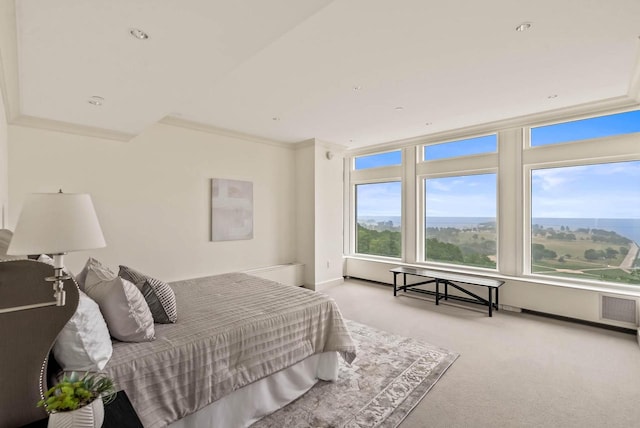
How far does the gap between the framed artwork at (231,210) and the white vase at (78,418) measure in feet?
12.4

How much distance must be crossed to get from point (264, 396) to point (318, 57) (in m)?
2.68

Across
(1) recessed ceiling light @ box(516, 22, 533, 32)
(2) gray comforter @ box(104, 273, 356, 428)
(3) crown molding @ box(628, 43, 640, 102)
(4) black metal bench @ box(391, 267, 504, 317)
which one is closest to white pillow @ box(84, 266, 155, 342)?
(2) gray comforter @ box(104, 273, 356, 428)

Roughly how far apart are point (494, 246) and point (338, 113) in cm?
323

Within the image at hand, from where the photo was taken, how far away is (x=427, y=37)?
7.45ft

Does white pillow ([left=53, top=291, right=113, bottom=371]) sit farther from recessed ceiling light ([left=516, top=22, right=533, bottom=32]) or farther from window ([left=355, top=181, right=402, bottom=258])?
window ([left=355, top=181, right=402, bottom=258])

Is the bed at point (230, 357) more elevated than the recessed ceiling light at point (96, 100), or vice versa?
the recessed ceiling light at point (96, 100)

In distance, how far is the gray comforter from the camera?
1.64 metres

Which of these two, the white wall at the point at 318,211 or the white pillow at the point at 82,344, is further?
the white wall at the point at 318,211

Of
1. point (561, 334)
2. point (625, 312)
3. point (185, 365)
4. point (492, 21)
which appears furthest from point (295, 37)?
Answer: point (625, 312)

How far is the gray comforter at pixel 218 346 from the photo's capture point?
1.64 m

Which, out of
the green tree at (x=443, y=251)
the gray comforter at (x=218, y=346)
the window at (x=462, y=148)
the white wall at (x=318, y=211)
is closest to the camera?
the gray comforter at (x=218, y=346)

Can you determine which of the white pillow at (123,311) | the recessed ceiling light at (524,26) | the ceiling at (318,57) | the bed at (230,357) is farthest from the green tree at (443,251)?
the white pillow at (123,311)

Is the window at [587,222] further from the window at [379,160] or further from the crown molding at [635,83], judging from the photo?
the window at [379,160]

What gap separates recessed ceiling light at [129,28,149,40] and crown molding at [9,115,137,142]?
7.91 ft
